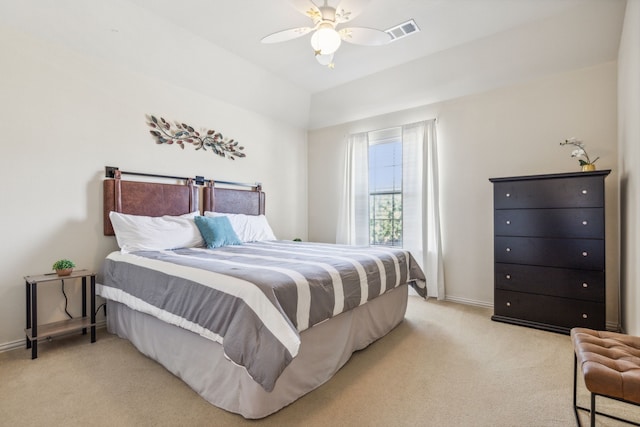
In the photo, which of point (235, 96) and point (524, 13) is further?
point (235, 96)

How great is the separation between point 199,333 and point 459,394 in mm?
1605

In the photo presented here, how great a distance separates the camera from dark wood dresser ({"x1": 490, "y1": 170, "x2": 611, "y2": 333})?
2.61 metres

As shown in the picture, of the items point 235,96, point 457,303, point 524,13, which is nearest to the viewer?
point 524,13

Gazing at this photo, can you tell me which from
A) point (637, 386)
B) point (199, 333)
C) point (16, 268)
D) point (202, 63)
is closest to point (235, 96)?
point (202, 63)

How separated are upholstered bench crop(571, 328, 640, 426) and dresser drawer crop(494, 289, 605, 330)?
1.29 metres

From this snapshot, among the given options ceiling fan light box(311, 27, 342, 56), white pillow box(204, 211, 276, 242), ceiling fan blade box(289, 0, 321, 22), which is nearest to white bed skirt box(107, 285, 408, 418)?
white pillow box(204, 211, 276, 242)

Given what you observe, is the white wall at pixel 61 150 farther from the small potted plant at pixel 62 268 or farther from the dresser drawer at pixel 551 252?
the dresser drawer at pixel 551 252

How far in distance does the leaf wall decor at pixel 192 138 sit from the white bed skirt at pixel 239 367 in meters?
1.86

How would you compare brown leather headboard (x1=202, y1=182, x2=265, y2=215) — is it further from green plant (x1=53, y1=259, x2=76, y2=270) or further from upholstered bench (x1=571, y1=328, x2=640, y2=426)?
upholstered bench (x1=571, y1=328, x2=640, y2=426)

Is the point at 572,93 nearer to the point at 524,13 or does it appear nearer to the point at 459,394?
the point at 524,13

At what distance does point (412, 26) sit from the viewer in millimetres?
2910

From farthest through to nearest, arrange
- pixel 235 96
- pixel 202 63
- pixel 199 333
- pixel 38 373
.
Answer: pixel 235 96 < pixel 202 63 < pixel 38 373 < pixel 199 333

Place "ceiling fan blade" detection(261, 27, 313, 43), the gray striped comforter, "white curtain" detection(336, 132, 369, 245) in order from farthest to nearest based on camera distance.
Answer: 1. "white curtain" detection(336, 132, 369, 245)
2. "ceiling fan blade" detection(261, 27, 313, 43)
3. the gray striped comforter

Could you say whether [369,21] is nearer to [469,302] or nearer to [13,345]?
[469,302]
